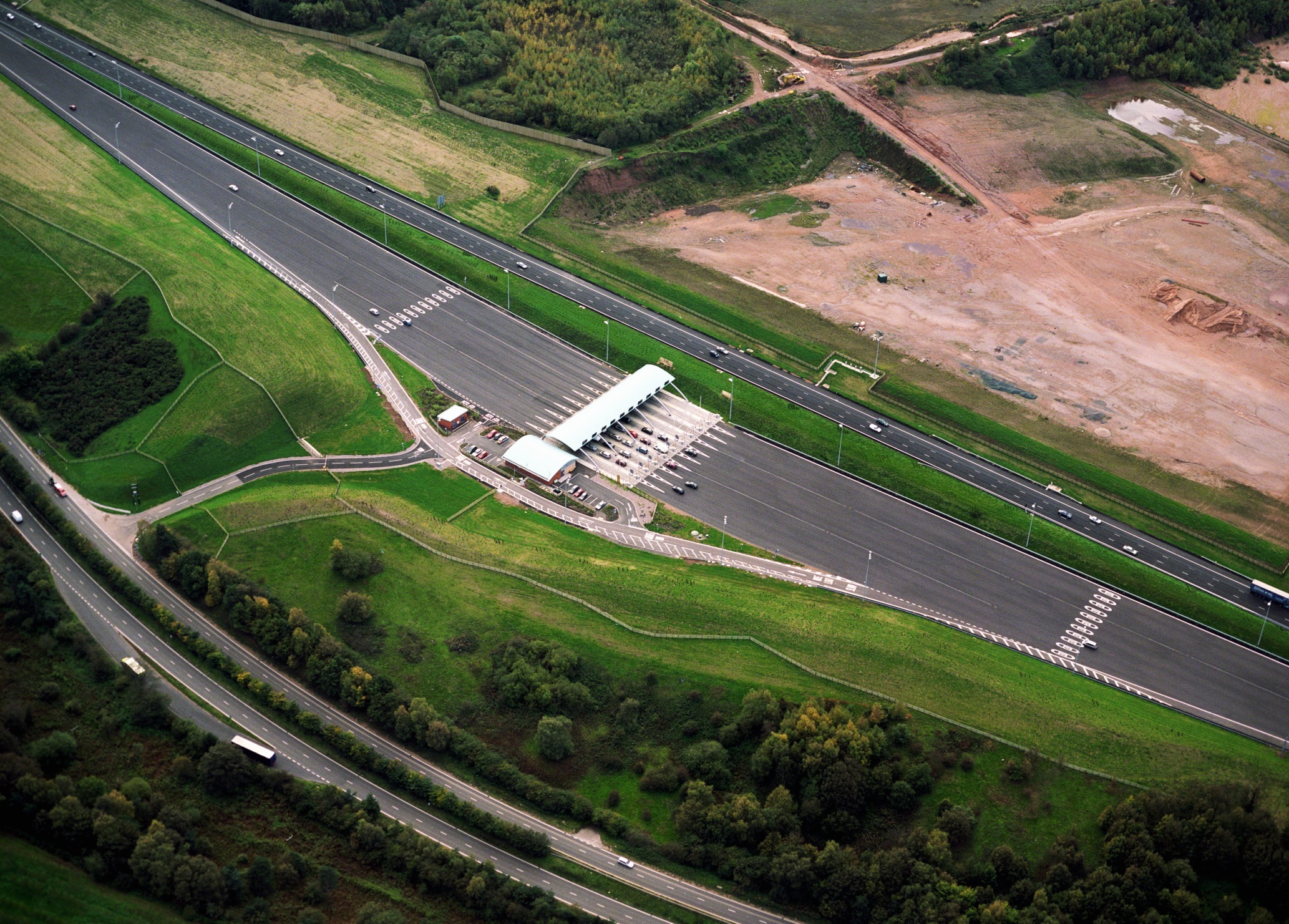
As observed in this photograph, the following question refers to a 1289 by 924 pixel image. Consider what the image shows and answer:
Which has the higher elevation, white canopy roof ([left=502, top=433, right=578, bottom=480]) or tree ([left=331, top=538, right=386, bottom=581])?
white canopy roof ([left=502, top=433, right=578, bottom=480])

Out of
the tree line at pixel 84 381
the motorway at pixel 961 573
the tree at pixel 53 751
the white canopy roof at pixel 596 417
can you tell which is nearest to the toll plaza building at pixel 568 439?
the white canopy roof at pixel 596 417

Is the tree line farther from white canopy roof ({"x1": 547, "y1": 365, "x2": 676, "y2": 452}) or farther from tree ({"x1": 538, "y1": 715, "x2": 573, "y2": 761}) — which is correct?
tree ({"x1": 538, "y1": 715, "x2": 573, "y2": 761})

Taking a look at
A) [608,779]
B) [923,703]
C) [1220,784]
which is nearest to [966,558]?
[923,703]

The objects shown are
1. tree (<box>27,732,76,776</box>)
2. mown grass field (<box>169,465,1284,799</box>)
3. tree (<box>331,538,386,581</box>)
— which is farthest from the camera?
tree (<box>331,538,386,581</box>)

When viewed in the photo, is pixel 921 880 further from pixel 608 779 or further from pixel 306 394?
pixel 306 394

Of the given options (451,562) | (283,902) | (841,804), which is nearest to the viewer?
(283,902)

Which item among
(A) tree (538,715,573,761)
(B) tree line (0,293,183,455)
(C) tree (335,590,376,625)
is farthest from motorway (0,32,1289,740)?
(B) tree line (0,293,183,455)

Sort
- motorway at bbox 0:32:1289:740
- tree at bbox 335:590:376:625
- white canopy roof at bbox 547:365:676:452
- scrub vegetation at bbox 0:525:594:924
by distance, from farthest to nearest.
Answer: white canopy roof at bbox 547:365:676:452 → motorway at bbox 0:32:1289:740 → tree at bbox 335:590:376:625 → scrub vegetation at bbox 0:525:594:924
